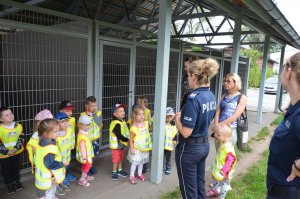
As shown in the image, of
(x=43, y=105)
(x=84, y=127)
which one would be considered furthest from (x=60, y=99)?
(x=84, y=127)

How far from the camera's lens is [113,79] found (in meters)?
5.05

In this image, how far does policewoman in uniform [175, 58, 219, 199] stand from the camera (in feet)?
7.89

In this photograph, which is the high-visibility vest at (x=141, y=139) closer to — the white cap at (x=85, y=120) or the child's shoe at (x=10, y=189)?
the white cap at (x=85, y=120)

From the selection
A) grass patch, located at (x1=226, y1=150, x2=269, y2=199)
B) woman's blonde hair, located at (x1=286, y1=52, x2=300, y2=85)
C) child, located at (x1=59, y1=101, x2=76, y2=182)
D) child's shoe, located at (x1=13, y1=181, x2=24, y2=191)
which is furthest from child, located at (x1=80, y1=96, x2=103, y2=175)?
woman's blonde hair, located at (x1=286, y1=52, x2=300, y2=85)

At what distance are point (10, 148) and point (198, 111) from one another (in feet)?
8.11

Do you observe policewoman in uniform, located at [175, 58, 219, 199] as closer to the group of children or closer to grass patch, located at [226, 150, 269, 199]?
the group of children

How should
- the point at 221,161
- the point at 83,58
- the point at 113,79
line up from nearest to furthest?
the point at 221,161 → the point at 83,58 → the point at 113,79

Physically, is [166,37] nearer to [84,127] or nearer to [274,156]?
[84,127]

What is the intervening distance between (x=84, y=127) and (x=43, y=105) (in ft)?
3.02

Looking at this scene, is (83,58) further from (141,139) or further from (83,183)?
(83,183)

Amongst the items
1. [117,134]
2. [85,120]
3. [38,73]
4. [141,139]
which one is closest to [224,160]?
[141,139]

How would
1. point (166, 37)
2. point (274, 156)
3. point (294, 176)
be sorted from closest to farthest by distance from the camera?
point (294, 176) < point (274, 156) < point (166, 37)

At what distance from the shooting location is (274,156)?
1636mm

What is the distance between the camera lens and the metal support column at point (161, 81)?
353 cm
